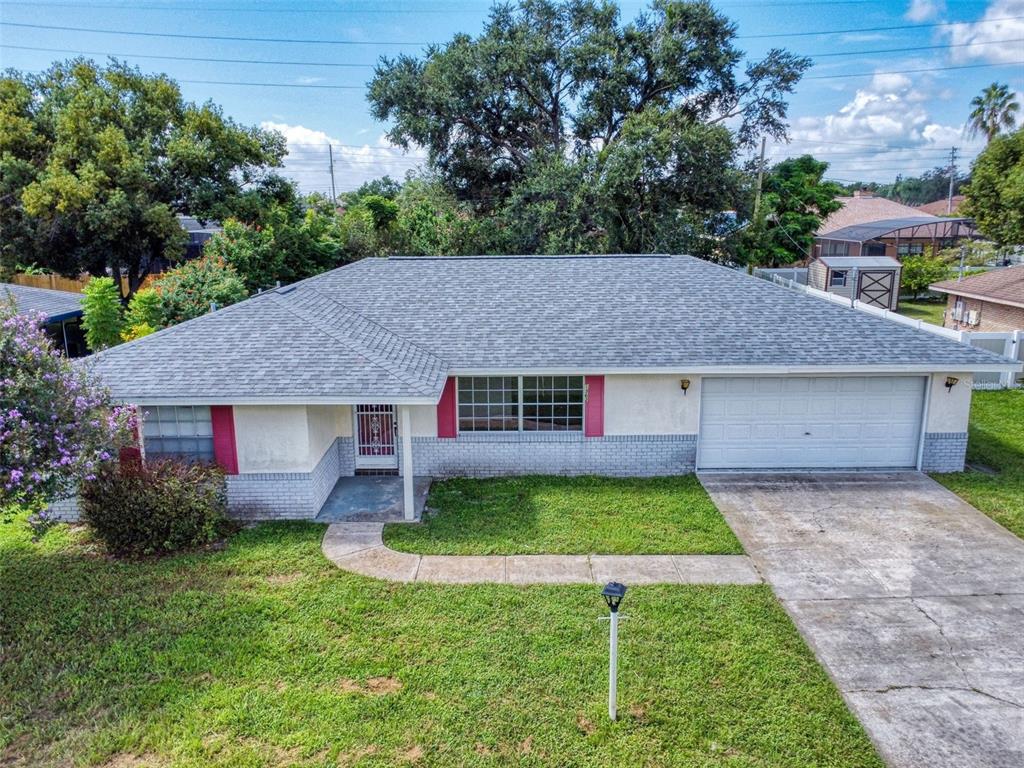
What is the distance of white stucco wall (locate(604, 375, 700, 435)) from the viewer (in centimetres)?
1329

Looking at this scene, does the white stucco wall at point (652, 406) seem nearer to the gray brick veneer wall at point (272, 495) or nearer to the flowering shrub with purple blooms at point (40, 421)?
the gray brick veneer wall at point (272, 495)

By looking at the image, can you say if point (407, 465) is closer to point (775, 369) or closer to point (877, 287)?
point (775, 369)

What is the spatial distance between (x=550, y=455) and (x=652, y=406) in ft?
7.30

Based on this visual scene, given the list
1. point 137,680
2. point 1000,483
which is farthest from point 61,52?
point 1000,483

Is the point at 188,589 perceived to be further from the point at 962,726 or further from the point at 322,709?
the point at 962,726

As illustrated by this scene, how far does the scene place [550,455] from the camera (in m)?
13.6

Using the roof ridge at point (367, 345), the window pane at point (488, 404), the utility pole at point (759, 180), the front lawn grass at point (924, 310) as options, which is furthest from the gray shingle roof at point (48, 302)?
the front lawn grass at point (924, 310)

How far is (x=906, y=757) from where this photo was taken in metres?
6.23

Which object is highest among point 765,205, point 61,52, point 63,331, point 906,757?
point 61,52

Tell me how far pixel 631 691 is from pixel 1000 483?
10019 mm

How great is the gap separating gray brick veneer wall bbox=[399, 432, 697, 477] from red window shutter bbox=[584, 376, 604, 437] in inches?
8.1

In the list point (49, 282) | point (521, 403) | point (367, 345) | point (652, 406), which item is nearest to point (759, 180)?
point (652, 406)

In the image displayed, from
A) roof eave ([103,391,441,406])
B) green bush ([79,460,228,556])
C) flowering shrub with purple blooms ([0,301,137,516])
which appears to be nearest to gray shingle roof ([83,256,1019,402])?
roof eave ([103,391,441,406])

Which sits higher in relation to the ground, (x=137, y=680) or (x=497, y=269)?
(x=497, y=269)
